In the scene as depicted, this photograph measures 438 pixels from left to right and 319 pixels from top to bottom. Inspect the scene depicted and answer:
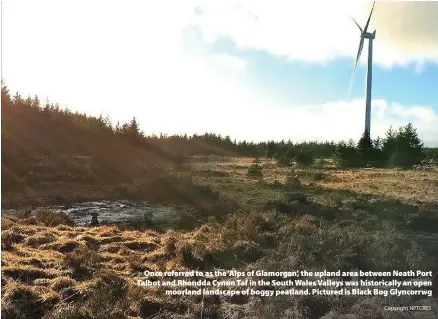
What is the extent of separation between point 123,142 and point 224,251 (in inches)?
641

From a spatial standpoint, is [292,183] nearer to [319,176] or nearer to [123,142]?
[319,176]

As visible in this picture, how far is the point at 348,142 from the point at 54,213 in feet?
64.6

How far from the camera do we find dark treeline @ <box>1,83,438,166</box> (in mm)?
20172

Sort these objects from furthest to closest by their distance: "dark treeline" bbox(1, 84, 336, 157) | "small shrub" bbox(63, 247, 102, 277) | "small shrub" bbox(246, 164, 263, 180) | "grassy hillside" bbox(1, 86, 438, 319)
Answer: "small shrub" bbox(246, 164, 263, 180) < "dark treeline" bbox(1, 84, 336, 157) < "small shrub" bbox(63, 247, 102, 277) < "grassy hillside" bbox(1, 86, 438, 319)

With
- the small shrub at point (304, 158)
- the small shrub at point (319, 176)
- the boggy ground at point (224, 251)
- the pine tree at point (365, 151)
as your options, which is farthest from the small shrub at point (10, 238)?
the pine tree at point (365, 151)

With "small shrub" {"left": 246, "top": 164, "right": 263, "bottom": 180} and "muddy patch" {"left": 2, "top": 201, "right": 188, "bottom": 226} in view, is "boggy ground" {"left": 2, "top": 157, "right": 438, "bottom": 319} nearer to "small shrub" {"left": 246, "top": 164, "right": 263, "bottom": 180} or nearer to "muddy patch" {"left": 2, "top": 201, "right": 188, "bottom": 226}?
"muddy patch" {"left": 2, "top": 201, "right": 188, "bottom": 226}

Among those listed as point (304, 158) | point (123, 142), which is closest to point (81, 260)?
point (123, 142)

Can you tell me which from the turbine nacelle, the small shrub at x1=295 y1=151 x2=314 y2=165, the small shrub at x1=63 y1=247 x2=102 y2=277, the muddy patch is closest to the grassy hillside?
the small shrub at x1=63 y1=247 x2=102 y2=277

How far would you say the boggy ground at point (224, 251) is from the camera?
24.6 ft

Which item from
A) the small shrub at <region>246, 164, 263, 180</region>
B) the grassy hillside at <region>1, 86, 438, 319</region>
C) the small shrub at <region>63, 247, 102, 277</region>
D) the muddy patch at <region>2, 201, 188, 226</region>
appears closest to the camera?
the grassy hillside at <region>1, 86, 438, 319</region>

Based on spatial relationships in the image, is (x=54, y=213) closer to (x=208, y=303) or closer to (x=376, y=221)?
(x=208, y=303)

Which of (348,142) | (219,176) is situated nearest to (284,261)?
(219,176)

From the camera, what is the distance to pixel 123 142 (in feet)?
81.1

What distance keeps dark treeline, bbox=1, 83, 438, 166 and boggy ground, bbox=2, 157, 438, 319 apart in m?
5.11
